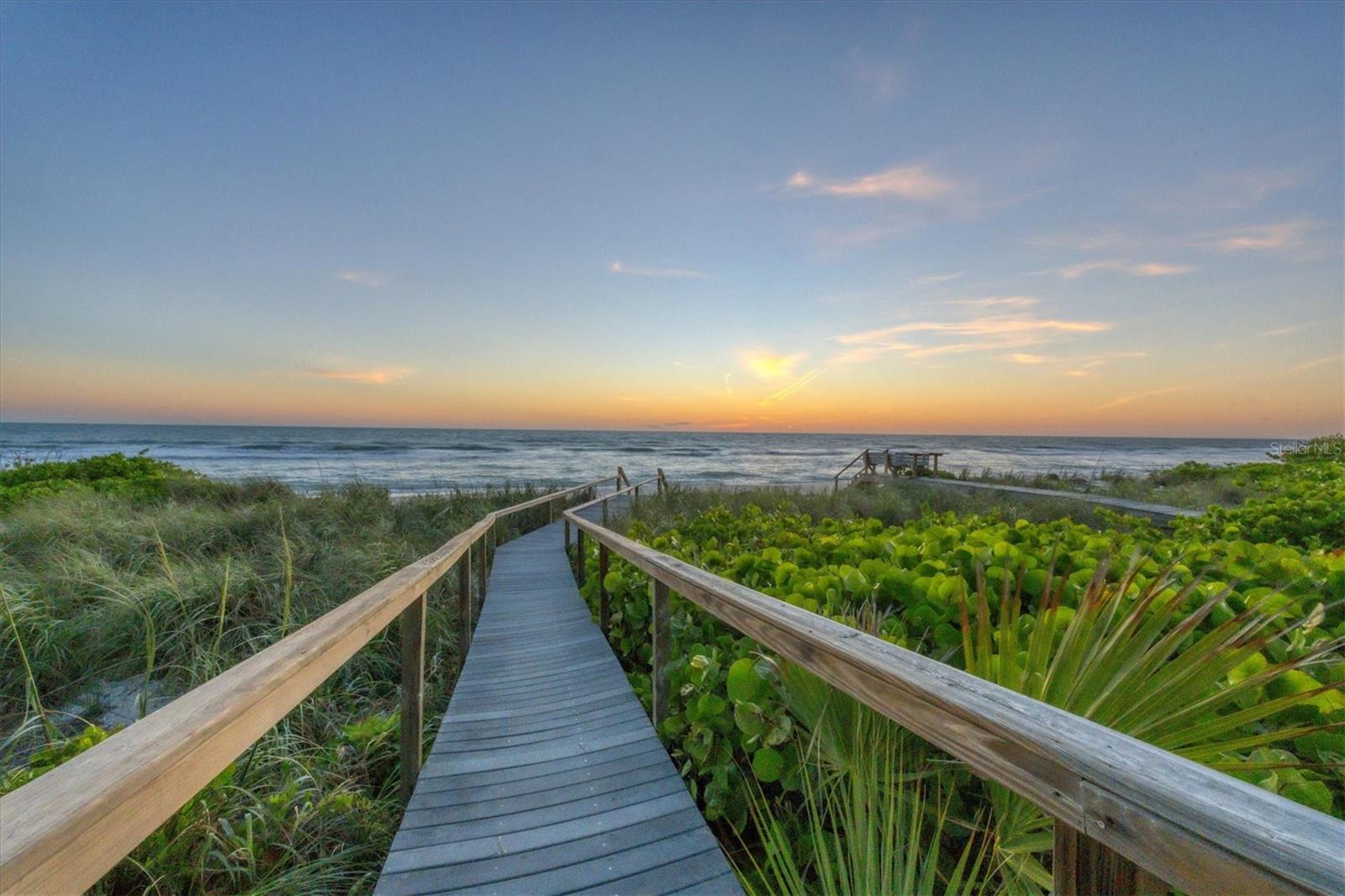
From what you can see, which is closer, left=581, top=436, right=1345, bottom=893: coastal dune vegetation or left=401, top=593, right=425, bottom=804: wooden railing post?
left=581, top=436, right=1345, bottom=893: coastal dune vegetation

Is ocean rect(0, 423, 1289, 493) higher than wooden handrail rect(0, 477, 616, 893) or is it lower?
lower

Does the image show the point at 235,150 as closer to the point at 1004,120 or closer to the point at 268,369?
the point at 1004,120

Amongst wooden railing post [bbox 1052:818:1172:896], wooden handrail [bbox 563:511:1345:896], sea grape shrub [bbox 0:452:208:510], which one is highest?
wooden handrail [bbox 563:511:1345:896]

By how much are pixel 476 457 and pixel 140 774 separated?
141ft

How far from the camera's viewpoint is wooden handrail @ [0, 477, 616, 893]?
24.5 inches

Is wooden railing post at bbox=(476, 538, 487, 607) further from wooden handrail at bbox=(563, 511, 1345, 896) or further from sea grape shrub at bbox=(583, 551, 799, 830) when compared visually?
wooden handrail at bbox=(563, 511, 1345, 896)

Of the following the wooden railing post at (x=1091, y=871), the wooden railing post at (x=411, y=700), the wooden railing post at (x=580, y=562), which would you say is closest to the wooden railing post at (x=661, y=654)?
the wooden railing post at (x=411, y=700)

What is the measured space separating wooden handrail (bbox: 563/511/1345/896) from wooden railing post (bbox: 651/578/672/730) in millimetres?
1796

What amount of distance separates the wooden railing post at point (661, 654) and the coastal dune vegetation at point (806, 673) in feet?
0.26

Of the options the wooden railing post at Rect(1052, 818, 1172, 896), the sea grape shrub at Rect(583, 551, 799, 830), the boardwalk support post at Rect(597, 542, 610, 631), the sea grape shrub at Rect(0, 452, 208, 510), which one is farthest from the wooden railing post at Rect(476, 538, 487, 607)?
the sea grape shrub at Rect(0, 452, 208, 510)

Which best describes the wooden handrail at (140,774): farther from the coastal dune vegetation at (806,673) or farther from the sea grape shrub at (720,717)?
the sea grape shrub at (720,717)

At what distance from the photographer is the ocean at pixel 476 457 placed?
1106 inches

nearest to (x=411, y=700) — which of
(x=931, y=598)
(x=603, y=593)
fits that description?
(x=603, y=593)

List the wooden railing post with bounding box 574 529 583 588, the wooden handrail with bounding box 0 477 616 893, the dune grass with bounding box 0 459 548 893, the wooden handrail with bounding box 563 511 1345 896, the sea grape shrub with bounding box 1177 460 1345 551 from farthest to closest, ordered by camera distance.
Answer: the wooden railing post with bounding box 574 529 583 588 → the sea grape shrub with bounding box 1177 460 1345 551 → the dune grass with bounding box 0 459 548 893 → the wooden handrail with bounding box 0 477 616 893 → the wooden handrail with bounding box 563 511 1345 896
